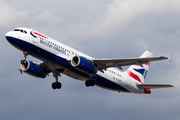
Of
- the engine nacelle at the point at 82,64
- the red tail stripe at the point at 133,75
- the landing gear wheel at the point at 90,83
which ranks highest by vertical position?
the red tail stripe at the point at 133,75

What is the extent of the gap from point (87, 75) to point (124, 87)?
817cm

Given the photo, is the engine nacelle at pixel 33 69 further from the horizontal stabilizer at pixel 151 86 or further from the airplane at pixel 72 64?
the horizontal stabilizer at pixel 151 86

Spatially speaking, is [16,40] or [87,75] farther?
[87,75]

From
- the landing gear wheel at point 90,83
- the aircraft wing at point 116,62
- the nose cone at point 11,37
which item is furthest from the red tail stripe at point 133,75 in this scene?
the nose cone at point 11,37

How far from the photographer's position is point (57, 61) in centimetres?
4700

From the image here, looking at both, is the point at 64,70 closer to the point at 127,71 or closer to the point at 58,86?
the point at 58,86

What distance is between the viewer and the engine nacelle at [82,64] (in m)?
47.1

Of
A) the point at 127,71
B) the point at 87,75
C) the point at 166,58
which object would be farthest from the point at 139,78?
the point at 166,58

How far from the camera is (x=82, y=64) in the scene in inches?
1861

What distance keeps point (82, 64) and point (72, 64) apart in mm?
1380

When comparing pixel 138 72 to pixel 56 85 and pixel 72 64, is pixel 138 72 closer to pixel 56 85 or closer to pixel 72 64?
pixel 56 85

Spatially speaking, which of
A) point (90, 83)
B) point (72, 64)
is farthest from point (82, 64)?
point (90, 83)

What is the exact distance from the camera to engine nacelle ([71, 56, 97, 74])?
47125 millimetres

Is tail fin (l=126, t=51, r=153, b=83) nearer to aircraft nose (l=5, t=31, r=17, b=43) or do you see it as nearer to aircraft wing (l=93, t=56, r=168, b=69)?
aircraft wing (l=93, t=56, r=168, b=69)
